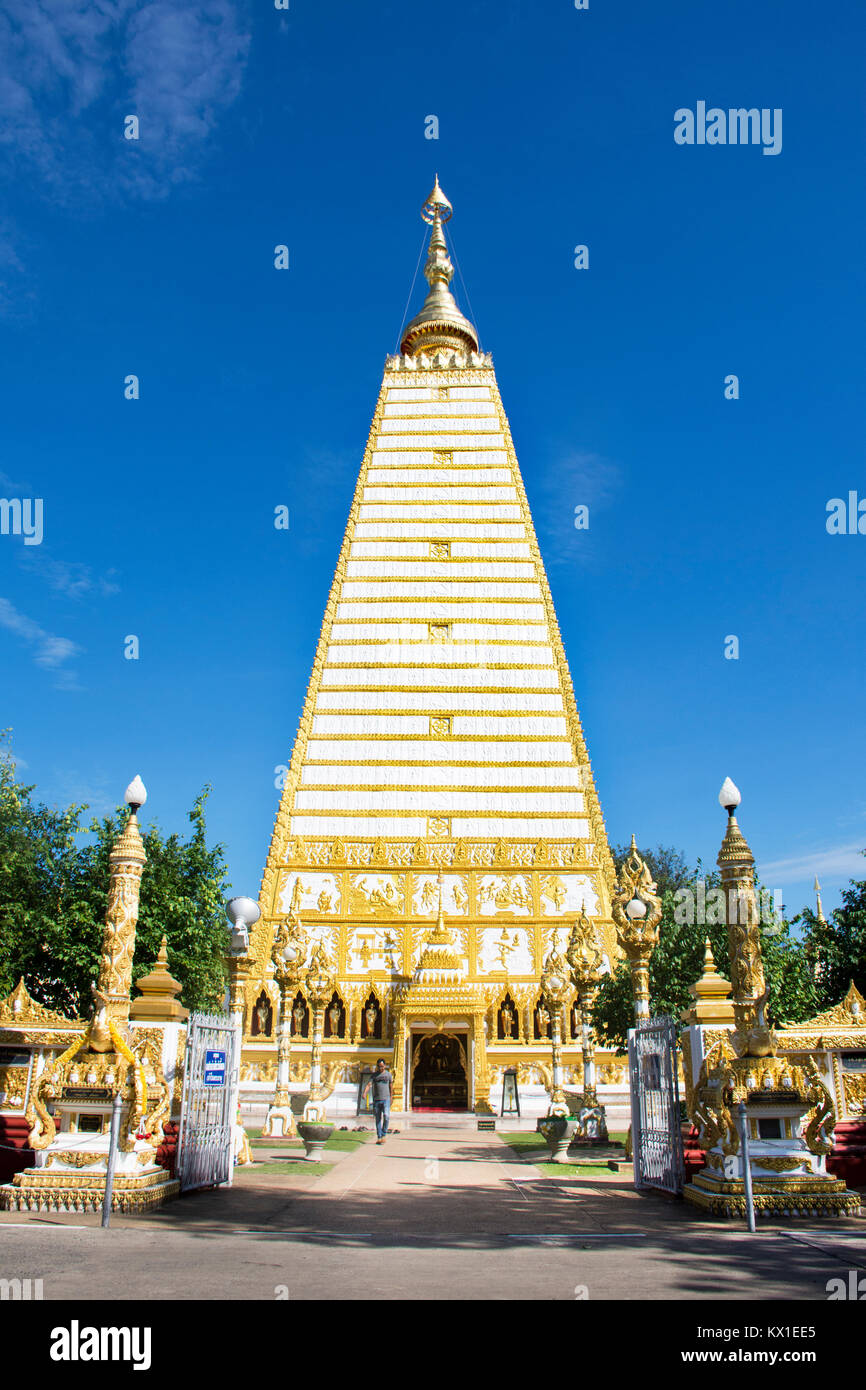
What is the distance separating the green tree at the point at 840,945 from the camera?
25672mm

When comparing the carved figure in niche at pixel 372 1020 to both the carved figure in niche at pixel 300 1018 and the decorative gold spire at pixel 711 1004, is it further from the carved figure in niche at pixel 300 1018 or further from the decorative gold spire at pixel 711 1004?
the decorative gold spire at pixel 711 1004

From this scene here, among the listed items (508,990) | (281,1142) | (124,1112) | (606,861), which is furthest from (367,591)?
(124,1112)

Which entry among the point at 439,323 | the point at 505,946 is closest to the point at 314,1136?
the point at 505,946

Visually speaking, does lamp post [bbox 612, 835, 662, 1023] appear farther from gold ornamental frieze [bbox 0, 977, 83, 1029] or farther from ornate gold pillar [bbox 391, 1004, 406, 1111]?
ornate gold pillar [bbox 391, 1004, 406, 1111]

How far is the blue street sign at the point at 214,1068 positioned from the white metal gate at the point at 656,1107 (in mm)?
5584

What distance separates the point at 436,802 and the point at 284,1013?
12.4m

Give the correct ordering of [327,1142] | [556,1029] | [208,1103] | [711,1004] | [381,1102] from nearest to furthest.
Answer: [711,1004] → [208,1103] → [327,1142] → [556,1029] → [381,1102]

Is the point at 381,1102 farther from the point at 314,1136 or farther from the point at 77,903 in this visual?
the point at 77,903

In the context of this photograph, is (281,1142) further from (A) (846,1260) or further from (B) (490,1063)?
(A) (846,1260)

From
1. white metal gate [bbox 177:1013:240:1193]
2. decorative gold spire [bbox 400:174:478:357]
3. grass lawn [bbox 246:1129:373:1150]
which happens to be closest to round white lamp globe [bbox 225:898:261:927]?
white metal gate [bbox 177:1013:240:1193]

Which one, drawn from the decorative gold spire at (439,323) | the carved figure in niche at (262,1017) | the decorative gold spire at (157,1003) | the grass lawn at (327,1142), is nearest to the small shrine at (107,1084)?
the decorative gold spire at (157,1003)

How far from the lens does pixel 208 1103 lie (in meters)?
11.6

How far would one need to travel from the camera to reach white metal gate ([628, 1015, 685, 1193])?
424 inches
